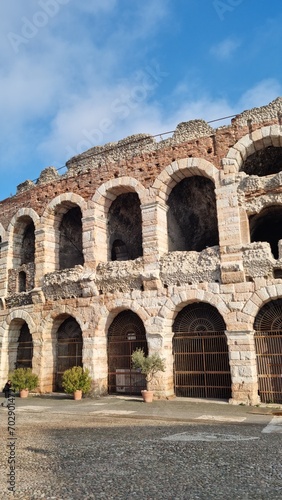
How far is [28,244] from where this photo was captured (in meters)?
18.8

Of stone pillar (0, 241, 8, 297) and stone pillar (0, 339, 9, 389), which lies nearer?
stone pillar (0, 339, 9, 389)

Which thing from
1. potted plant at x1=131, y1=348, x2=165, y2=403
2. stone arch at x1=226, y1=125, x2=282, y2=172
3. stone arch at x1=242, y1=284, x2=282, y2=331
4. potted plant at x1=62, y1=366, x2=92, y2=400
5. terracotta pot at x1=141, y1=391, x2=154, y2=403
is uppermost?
stone arch at x1=226, y1=125, x2=282, y2=172

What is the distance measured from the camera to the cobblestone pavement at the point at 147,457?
14.0 feet

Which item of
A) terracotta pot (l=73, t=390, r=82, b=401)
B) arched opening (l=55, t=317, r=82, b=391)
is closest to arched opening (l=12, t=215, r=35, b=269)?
arched opening (l=55, t=317, r=82, b=391)

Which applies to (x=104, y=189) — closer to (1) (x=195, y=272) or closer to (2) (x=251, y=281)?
(1) (x=195, y=272)

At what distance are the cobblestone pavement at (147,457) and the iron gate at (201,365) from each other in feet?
10.2

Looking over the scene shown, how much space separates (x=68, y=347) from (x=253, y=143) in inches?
399

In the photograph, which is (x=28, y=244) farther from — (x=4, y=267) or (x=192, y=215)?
(x=192, y=215)

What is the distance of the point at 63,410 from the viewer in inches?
442

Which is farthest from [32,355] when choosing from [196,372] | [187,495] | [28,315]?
[187,495]

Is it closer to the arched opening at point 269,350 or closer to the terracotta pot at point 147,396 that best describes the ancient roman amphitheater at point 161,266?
the arched opening at point 269,350

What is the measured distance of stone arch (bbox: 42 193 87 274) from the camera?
16328 millimetres

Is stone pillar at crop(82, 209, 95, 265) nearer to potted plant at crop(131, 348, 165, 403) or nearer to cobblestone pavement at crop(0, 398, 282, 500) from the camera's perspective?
potted plant at crop(131, 348, 165, 403)

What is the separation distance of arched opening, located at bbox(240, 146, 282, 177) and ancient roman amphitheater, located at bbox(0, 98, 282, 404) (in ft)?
0.15
